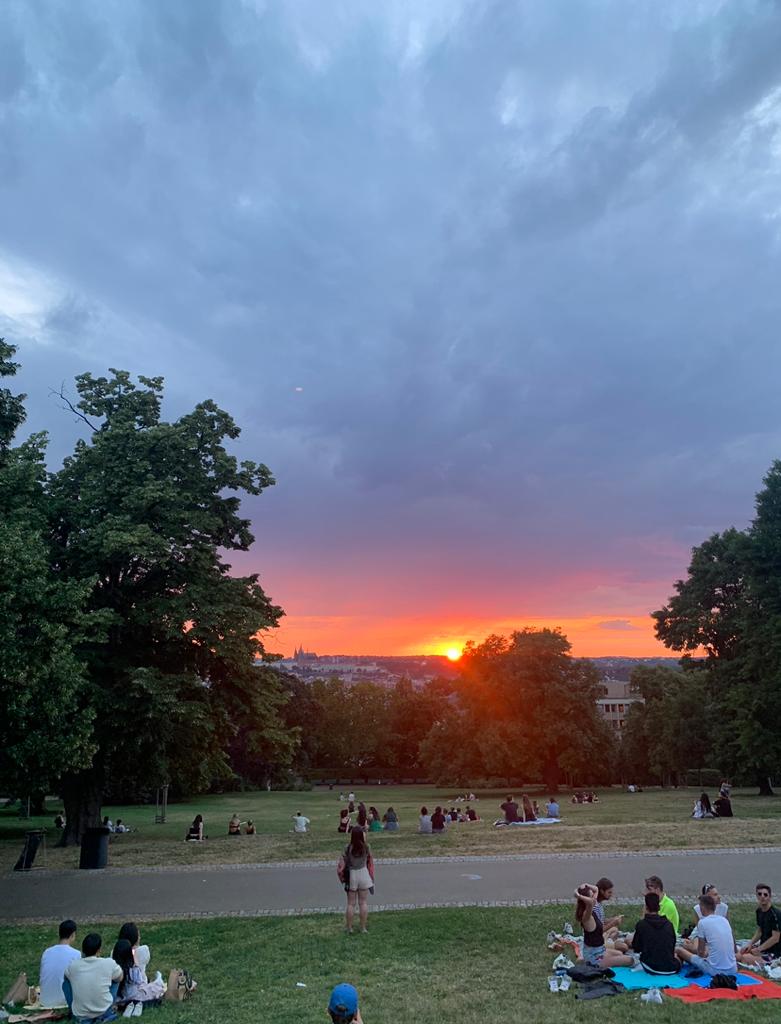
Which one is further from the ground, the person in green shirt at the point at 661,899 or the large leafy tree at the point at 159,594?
the large leafy tree at the point at 159,594

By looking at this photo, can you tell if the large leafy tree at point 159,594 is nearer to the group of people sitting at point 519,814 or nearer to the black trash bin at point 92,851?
the black trash bin at point 92,851

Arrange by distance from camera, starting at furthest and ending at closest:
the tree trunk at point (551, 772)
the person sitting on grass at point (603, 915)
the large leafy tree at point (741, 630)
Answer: the tree trunk at point (551, 772) < the large leafy tree at point (741, 630) < the person sitting on grass at point (603, 915)

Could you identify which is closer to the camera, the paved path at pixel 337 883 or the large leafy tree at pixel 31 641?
the paved path at pixel 337 883

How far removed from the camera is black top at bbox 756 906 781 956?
10.1m

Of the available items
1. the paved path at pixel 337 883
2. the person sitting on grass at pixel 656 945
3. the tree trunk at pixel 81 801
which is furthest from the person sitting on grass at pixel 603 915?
the tree trunk at pixel 81 801

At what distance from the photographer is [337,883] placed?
1639 centimetres

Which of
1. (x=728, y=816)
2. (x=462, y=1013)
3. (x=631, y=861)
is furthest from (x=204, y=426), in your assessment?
(x=728, y=816)

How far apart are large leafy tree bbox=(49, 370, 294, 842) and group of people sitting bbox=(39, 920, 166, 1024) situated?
1331 cm

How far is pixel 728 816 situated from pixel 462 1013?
22896 millimetres

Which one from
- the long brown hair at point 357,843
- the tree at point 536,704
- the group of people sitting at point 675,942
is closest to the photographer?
the group of people sitting at point 675,942

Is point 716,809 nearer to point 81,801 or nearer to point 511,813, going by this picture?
point 511,813

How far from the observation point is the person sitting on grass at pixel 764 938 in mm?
9883

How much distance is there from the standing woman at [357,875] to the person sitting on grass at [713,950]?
4657 millimetres

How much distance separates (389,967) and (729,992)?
4115 mm
